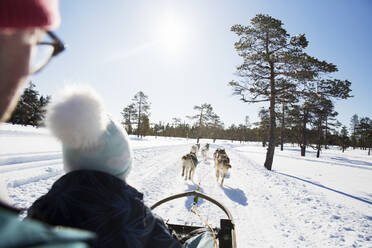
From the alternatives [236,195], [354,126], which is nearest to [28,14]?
[236,195]

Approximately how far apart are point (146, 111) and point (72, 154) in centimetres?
4924

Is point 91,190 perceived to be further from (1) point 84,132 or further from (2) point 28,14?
(2) point 28,14

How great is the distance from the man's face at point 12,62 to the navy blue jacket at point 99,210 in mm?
524

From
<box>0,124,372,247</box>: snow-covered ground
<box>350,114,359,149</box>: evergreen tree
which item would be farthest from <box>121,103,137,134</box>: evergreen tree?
<box>350,114,359,149</box>: evergreen tree

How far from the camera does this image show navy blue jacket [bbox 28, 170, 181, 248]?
0.83 m

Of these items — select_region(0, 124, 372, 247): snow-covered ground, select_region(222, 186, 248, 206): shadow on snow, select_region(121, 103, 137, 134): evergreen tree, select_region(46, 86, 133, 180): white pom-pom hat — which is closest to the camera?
select_region(46, 86, 133, 180): white pom-pom hat

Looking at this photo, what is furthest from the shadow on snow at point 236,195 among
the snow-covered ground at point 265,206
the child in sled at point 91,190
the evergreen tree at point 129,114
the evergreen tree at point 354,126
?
the evergreen tree at point 354,126

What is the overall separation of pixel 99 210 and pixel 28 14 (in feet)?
2.81

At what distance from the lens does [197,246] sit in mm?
1617

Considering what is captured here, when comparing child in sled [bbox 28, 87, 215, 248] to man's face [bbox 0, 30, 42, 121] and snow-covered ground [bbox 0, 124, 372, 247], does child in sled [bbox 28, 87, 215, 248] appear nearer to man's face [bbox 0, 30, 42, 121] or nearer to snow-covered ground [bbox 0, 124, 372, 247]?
man's face [bbox 0, 30, 42, 121]

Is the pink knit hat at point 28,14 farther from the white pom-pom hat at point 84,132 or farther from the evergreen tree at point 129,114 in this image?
the evergreen tree at point 129,114

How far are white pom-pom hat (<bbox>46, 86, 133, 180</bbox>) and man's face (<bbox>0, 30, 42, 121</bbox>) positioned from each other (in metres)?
0.41

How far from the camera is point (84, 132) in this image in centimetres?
96

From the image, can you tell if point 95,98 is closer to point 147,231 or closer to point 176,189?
point 147,231
